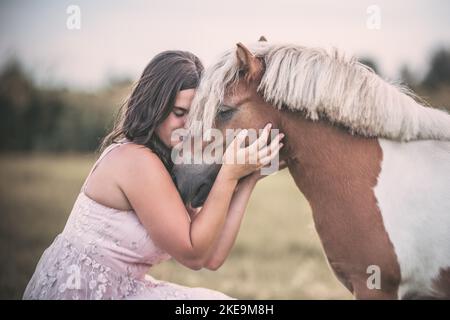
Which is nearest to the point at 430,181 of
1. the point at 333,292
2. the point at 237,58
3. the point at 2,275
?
the point at 237,58

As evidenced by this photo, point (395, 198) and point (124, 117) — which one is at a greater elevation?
point (124, 117)

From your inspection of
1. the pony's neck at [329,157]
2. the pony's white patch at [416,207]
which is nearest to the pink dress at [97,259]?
the pony's neck at [329,157]

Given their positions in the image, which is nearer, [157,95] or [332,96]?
[332,96]

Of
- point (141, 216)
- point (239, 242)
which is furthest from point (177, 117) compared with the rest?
point (239, 242)

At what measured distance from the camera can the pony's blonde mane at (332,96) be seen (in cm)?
237

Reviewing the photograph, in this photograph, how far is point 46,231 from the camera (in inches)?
314

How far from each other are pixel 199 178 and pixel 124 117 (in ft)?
1.71

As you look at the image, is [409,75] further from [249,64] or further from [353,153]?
[249,64]

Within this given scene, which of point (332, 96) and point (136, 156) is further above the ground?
point (332, 96)

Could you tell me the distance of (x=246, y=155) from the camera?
240cm

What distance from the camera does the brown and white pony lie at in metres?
2.30

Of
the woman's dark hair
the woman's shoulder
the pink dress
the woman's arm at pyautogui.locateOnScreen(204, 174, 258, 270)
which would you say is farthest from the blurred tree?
the pink dress

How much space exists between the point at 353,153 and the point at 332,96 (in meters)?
0.29
